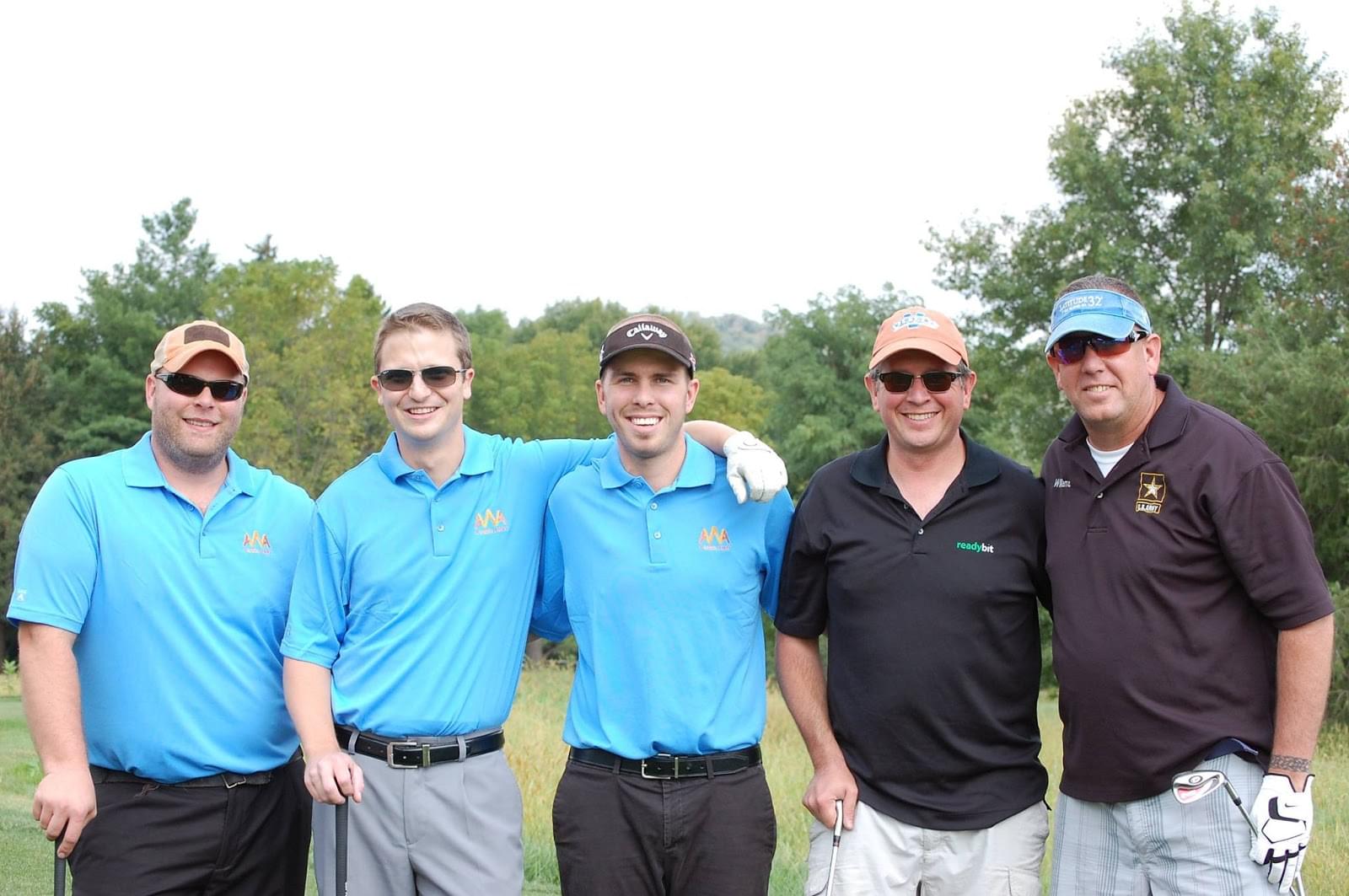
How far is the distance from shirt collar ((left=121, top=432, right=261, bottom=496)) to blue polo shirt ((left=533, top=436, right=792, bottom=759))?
3.62ft

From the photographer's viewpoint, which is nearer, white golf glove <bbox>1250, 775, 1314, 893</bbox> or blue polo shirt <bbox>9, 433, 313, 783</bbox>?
white golf glove <bbox>1250, 775, 1314, 893</bbox>

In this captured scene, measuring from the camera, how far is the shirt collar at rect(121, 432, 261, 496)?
4527 mm

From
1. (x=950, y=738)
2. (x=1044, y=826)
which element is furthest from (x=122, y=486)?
(x=1044, y=826)

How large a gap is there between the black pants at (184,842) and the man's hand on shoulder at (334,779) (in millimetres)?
521

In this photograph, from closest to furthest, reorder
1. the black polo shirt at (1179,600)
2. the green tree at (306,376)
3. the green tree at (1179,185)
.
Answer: the black polo shirt at (1179,600), the green tree at (1179,185), the green tree at (306,376)

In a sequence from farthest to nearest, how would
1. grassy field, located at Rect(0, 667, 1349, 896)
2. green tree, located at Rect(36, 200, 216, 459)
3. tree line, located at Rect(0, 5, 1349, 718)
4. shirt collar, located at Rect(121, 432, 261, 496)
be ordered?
green tree, located at Rect(36, 200, 216, 459), tree line, located at Rect(0, 5, 1349, 718), grassy field, located at Rect(0, 667, 1349, 896), shirt collar, located at Rect(121, 432, 261, 496)

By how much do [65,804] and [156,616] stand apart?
0.63 metres

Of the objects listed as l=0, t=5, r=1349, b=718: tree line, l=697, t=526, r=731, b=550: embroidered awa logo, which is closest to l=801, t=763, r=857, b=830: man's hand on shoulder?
l=697, t=526, r=731, b=550: embroidered awa logo

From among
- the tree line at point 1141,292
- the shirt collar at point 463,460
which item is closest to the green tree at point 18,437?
the tree line at point 1141,292

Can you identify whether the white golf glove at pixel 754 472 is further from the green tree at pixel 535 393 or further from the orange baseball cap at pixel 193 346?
the green tree at pixel 535 393

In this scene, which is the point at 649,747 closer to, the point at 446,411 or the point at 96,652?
the point at 446,411

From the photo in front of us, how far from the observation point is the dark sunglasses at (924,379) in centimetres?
448

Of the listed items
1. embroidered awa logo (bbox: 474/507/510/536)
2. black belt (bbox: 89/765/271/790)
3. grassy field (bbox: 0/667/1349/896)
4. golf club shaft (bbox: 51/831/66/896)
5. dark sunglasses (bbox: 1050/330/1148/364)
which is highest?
dark sunglasses (bbox: 1050/330/1148/364)

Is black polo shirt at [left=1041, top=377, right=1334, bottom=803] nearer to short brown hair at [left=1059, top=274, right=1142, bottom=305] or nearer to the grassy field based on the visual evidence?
short brown hair at [left=1059, top=274, right=1142, bottom=305]
